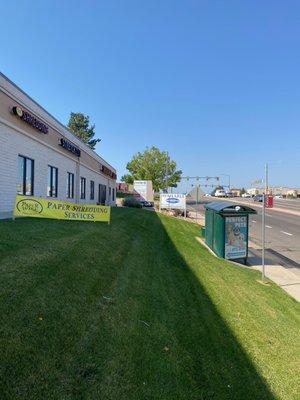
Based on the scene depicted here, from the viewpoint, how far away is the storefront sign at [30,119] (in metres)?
15.3

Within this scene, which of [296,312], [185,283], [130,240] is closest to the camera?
[296,312]

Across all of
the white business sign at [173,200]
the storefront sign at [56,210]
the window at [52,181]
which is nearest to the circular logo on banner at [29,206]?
the storefront sign at [56,210]

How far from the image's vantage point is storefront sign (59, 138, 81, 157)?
22.6m

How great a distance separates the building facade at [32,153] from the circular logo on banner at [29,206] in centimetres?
176

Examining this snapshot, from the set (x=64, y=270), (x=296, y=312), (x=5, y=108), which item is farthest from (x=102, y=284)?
(x=5, y=108)

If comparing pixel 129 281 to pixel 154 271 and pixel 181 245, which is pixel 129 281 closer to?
pixel 154 271

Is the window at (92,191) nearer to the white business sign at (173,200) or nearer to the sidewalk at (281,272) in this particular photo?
the white business sign at (173,200)

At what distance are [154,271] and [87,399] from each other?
5.51 meters

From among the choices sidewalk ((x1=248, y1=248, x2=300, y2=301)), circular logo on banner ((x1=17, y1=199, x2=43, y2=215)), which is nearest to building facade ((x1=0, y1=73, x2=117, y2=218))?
circular logo on banner ((x1=17, y1=199, x2=43, y2=215))

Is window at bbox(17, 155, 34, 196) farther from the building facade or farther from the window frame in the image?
the window frame

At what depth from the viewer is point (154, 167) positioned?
287 feet

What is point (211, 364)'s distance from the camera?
186 inches

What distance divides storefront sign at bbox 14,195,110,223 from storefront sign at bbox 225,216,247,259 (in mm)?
4632

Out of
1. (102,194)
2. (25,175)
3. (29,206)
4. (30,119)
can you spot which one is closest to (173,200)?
(102,194)
